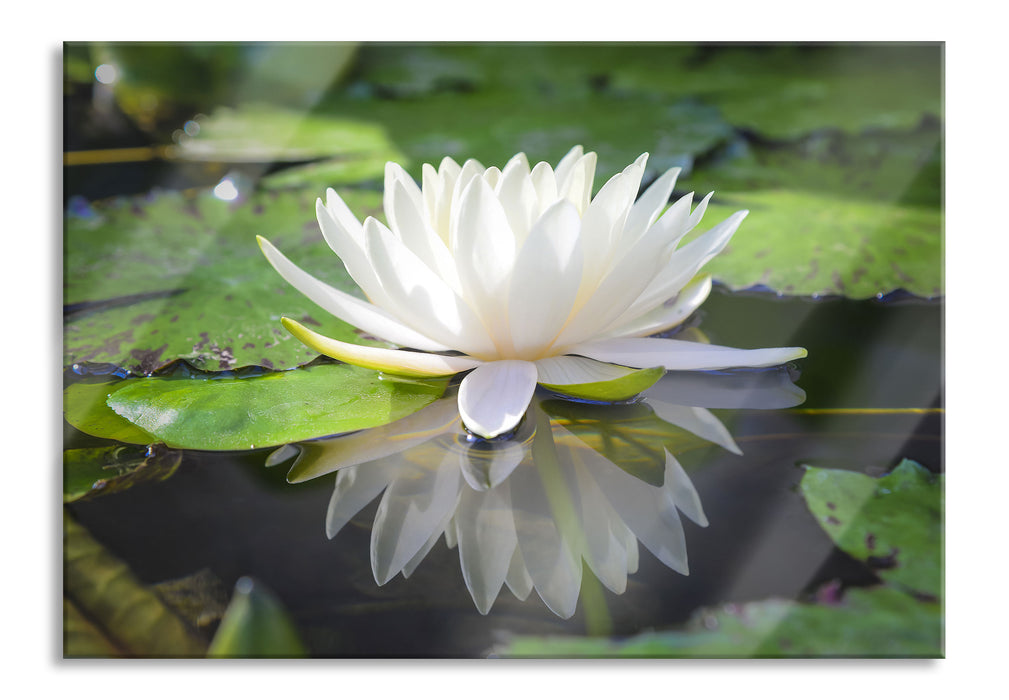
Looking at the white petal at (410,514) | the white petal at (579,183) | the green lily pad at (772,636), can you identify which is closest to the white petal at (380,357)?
the white petal at (410,514)

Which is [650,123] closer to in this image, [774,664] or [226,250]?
[226,250]

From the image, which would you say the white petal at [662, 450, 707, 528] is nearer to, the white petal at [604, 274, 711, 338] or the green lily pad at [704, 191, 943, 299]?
the white petal at [604, 274, 711, 338]

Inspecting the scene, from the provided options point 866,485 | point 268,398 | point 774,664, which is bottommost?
point 774,664

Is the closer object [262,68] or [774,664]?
[774,664]

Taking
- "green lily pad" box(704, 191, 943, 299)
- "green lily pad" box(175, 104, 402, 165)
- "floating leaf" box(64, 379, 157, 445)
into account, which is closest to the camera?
"floating leaf" box(64, 379, 157, 445)

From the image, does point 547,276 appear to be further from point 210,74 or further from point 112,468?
point 210,74

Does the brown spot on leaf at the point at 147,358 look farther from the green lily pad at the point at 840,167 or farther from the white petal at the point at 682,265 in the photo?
the green lily pad at the point at 840,167

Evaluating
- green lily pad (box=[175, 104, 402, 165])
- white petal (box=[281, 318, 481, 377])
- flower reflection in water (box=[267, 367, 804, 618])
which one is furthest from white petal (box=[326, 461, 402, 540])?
green lily pad (box=[175, 104, 402, 165])
